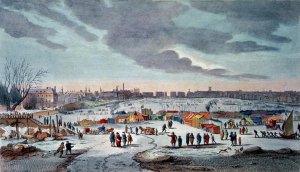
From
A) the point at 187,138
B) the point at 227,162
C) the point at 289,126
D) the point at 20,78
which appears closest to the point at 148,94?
the point at 187,138

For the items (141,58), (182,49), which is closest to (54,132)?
(141,58)

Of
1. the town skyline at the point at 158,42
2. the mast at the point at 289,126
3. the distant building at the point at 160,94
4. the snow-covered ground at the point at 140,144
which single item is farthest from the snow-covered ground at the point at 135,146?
the town skyline at the point at 158,42

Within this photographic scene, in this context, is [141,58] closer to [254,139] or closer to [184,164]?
[184,164]

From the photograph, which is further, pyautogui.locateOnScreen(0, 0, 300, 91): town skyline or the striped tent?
the striped tent

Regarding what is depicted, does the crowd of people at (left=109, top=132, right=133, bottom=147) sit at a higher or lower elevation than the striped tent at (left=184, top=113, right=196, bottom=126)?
lower

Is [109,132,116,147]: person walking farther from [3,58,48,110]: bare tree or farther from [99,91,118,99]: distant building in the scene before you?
[3,58,48,110]: bare tree

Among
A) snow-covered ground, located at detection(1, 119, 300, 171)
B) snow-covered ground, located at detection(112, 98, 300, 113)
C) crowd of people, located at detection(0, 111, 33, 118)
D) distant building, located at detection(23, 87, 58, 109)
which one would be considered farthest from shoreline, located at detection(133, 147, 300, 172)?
crowd of people, located at detection(0, 111, 33, 118)

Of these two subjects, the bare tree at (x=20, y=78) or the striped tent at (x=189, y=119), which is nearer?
the bare tree at (x=20, y=78)

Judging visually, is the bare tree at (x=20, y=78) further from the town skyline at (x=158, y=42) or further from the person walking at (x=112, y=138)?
the person walking at (x=112, y=138)
